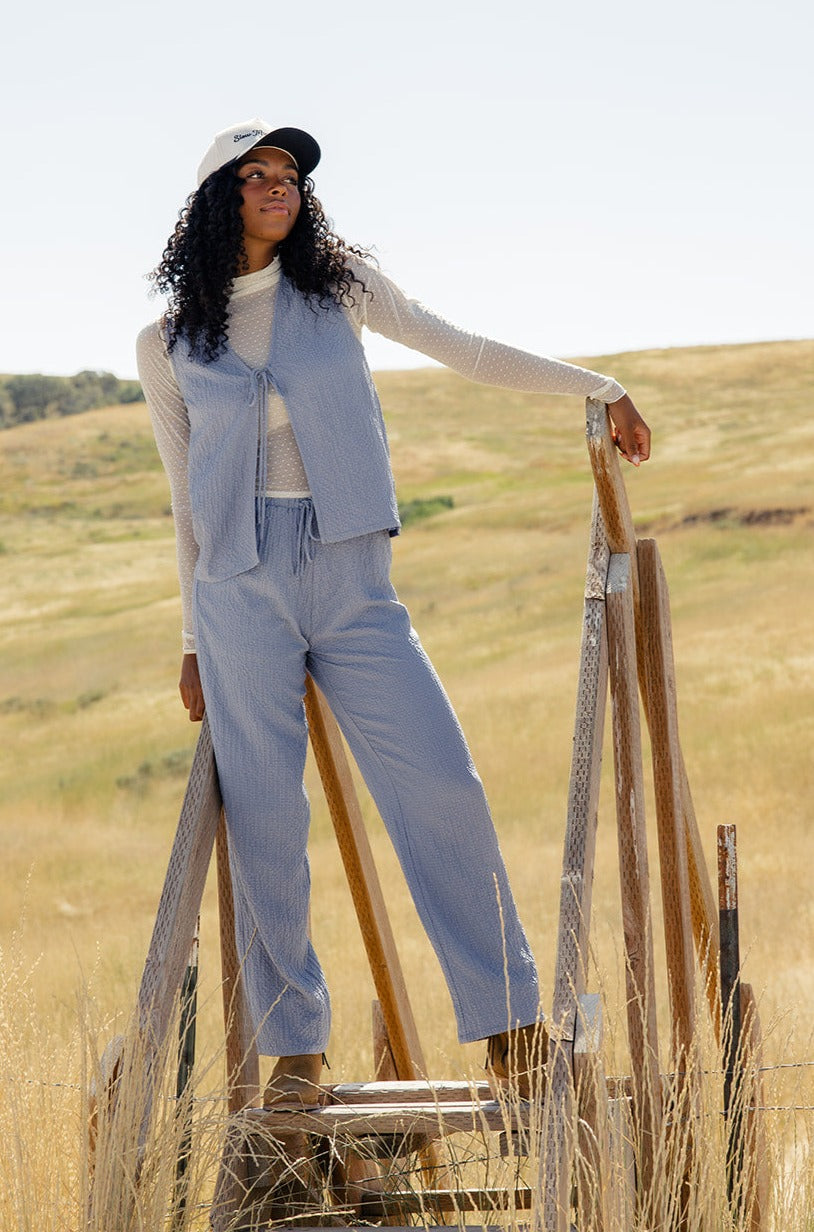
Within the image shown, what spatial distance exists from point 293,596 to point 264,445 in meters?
0.35

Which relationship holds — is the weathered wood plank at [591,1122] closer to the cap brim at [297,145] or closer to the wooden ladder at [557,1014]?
the wooden ladder at [557,1014]

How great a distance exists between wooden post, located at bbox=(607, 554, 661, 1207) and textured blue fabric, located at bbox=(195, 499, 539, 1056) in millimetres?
280

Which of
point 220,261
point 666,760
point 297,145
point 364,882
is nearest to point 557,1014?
point 666,760

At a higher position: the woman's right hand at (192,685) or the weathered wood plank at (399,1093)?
the woman's right hand at (192,685)

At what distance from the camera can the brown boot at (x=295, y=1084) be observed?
355 cm

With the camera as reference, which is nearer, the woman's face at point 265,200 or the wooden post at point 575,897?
the wooden post at point 575,897

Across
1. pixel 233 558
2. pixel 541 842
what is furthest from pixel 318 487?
pixel 541 842

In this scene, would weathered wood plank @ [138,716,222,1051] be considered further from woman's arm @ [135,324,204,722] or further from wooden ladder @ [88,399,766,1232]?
woman's arm @ [135,324,204,722]

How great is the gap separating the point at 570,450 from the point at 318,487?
161 feet

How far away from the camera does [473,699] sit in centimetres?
1867

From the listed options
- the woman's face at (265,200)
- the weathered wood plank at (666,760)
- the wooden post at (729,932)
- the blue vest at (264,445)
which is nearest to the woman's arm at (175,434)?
the blue vest at (264,445)

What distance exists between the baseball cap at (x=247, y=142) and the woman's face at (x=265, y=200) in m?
0.02

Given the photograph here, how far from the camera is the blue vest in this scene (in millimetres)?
3510

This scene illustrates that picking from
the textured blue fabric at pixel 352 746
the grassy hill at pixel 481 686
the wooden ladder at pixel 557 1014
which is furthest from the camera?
the grassy hill at pixel 481 686
